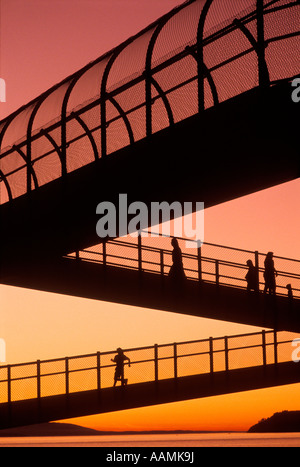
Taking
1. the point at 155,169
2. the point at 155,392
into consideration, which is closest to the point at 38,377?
the point at 155,392

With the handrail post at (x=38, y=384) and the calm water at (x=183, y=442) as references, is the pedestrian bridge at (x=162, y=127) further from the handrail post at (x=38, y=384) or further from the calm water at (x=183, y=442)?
the calm water at (x=183, y=442)

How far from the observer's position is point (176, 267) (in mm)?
20000

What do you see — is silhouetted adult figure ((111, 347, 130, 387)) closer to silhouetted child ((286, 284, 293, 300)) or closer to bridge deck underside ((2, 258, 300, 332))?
bridge deck underside ((2, 258, 300, 332))

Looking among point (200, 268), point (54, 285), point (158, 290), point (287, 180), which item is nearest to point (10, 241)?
point (54, 285)

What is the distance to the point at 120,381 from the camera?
76.0 feet

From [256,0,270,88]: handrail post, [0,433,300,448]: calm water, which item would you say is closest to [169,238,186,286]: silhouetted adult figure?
[0,433,300,448]: calm water

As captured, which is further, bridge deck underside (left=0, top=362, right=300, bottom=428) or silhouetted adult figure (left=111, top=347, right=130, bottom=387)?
silhouetted adult figure (left=111, top=347, right=130, bottom=387)

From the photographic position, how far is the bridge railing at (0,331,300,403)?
23.2 meters

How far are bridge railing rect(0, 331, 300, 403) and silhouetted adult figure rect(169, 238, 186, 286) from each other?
3.68m

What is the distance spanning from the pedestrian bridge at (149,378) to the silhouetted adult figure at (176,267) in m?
3.64

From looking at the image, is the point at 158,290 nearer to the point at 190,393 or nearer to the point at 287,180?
the point at 190,393

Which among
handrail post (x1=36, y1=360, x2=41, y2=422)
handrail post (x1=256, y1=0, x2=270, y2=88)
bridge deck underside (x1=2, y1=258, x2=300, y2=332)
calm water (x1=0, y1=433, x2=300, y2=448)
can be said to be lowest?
calm water (x1=0, y1=433, x2=300, y2=448)

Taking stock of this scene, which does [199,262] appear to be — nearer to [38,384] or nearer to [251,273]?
[251,273]

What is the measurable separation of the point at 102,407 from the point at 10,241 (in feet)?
17.2
